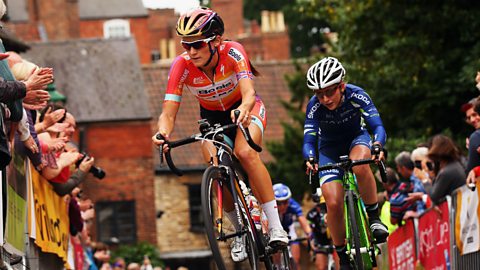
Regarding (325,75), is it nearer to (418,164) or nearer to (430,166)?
(430,166)

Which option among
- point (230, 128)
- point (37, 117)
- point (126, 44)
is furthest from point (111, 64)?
point (230, 128)

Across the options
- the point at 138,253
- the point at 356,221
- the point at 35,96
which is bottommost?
the point at 356,221

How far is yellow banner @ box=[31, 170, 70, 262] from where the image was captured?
16203 millimetres

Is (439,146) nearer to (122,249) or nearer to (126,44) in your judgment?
(122,249)

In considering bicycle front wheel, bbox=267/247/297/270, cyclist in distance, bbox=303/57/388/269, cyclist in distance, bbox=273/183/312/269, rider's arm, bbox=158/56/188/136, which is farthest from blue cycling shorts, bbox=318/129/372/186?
cyclist in distance, bbox=273/183/312/269

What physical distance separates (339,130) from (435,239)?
16.7 feet

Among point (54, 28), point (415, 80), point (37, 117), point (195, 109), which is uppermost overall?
point (54, 28)

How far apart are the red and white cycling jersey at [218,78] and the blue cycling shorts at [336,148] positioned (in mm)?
1348

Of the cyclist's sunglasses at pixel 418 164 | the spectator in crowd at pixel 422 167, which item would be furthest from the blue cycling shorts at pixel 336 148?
the cyclist's sunglasses at pixel 418 164

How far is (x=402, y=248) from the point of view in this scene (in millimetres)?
22406

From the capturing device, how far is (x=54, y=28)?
9694cm

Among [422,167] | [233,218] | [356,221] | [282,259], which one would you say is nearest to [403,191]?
[422,167]

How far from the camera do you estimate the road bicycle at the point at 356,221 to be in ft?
46.0

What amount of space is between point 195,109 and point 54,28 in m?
27.5
